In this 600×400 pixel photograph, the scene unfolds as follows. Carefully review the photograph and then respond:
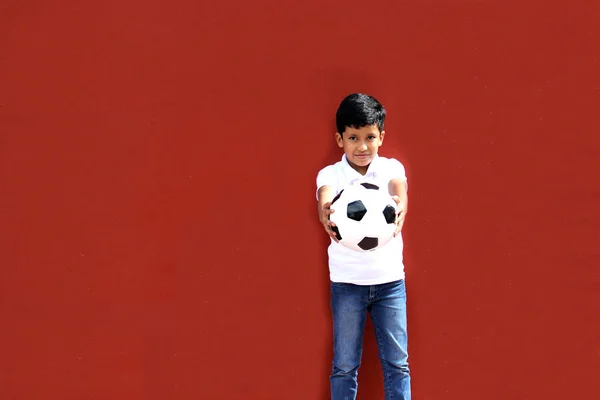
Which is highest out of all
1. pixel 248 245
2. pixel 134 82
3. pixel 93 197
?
pixel 134 82

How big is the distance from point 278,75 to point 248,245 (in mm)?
785

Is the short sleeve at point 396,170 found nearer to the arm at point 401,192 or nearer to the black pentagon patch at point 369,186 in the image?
the arm at point 401,192

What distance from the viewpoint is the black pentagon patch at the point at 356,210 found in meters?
2.47

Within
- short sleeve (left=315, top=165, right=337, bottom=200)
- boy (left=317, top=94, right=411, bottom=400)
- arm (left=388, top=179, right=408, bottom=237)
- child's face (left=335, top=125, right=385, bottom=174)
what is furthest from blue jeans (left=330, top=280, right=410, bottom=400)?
child's face (left=335, top=125, right=385, bottom=174)

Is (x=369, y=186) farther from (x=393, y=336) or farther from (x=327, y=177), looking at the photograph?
(x=393, y=336)

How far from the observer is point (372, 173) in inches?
108

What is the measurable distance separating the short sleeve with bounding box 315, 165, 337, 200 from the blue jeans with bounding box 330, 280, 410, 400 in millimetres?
425

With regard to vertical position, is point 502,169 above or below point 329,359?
above

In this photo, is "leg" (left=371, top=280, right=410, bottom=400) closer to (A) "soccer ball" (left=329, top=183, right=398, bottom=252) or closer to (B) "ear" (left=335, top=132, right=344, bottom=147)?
(A) "soccer ball" (left=329, top=183, right=398, bottom=252)

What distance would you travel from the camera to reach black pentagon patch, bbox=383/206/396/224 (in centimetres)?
248

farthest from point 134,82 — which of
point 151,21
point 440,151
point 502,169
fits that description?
point 502,169

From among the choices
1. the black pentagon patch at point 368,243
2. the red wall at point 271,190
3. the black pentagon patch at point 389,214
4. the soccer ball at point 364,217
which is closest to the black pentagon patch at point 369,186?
the soccer ball at point 364,217

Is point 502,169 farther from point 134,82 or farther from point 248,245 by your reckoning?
point 134,82

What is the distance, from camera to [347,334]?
273 cm
